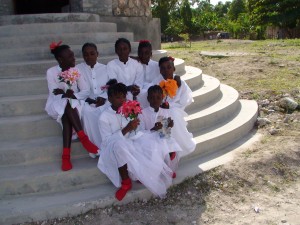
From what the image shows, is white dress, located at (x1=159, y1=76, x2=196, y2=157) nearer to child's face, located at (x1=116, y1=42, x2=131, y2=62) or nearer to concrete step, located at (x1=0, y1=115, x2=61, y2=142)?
child's face, located at (x1=116, y1=42, x2=131, y2=62)

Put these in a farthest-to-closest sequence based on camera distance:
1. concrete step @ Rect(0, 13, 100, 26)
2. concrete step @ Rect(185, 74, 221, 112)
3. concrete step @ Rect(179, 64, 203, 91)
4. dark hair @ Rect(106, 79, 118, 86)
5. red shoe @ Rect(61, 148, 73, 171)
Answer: concrete step @ Rect(0, 13, 100, 26), concrete step @ Rect(179, 64, 203, 91), concrete step @ Rect(185, 74, 221, 112), dark hair @ Rect(106, 79, 118, 86), red shoe @ Rect(61, 148, 73, 171)

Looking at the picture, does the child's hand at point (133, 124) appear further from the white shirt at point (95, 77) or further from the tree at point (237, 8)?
the tree at point (237, 8)

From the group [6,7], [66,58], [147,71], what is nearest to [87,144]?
[66,58]

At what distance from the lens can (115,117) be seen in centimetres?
343

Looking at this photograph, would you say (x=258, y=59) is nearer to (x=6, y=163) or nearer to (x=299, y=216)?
(x=299, y=216)

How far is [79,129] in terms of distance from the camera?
364 cm

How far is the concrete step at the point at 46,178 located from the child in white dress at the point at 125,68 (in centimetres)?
116

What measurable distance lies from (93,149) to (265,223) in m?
1.84

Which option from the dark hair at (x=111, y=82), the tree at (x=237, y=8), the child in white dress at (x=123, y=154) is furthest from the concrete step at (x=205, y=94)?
the tree at (x=237, y=8)

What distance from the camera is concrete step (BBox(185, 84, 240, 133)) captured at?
4.61 metres

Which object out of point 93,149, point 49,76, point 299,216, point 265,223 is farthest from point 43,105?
point 299,216

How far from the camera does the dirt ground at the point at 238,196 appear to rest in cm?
321

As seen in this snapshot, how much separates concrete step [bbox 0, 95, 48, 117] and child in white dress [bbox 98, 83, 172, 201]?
1.18 meters

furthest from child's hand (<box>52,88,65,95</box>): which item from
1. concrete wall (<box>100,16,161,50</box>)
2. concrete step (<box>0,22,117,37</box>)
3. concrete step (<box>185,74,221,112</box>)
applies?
concrete wall (<box>100,16,161,50</box>)
